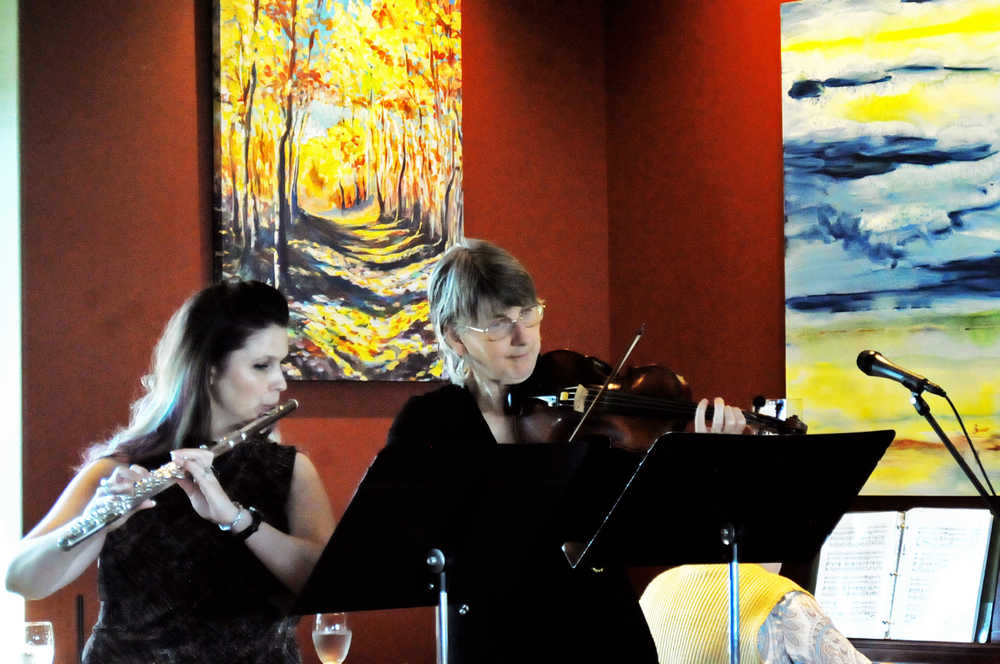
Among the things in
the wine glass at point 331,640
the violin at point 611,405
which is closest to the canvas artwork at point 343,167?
the wine glass at point 331,640

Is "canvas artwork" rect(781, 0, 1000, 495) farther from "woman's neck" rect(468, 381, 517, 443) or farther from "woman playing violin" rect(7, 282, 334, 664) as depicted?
"woman playing violin" rect(7, 282, 334, 664)

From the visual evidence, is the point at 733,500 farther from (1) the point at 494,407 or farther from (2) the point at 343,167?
(2) the point at 343,167

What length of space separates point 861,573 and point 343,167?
6.24ft

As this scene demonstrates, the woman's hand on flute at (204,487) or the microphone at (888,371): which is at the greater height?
the microphone at (888,371)

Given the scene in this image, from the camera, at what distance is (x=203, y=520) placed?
6.60ft

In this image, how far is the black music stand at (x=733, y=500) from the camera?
1.94m

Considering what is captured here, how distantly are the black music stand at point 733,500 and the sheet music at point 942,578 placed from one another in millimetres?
1081

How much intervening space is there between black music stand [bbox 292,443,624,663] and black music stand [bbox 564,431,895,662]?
0.16 m

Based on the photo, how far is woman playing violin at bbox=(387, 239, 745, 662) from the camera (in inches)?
82.0

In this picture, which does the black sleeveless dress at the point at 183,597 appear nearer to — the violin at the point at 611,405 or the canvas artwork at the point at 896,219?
the violin at the point at 611,405

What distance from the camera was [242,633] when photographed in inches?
76.9

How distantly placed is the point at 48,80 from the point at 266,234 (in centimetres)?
72

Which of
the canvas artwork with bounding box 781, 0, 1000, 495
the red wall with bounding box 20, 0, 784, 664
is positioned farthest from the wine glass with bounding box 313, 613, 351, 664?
the canvas artwork with bounding box 781, 0, 1000, 495

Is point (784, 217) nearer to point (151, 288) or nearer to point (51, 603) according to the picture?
point (151, 288)
